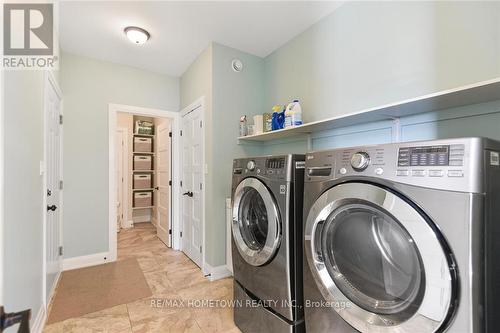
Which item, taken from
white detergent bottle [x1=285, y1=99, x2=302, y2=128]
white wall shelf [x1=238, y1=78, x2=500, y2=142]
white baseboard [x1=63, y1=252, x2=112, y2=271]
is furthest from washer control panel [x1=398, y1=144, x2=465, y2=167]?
white baseboard [x1=63, y1=252, x2=112, y2=271]

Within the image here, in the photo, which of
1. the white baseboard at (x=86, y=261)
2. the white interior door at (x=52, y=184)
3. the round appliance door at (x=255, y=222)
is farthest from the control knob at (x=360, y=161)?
the white baseboard at (x=86, y=261)

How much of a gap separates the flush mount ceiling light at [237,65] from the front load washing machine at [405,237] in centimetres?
189

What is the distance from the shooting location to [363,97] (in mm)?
1788

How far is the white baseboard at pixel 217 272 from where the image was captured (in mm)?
2486

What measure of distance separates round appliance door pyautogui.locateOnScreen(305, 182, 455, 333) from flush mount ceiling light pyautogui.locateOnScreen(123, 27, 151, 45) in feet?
7.67

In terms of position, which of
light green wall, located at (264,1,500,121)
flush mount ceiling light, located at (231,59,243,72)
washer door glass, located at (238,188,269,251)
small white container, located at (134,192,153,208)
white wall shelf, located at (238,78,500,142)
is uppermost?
flush mount ceiling light, located at (231,59,243,72)

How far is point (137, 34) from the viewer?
226 centimetres

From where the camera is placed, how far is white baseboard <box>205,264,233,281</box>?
249cm

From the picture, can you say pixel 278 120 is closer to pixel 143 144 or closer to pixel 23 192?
pixel 23 192

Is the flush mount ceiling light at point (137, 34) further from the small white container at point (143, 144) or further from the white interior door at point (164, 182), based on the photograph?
the small white container at point (143, 144)

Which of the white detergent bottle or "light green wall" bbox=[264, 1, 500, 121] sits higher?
"light green wall" bbox=[264, 1, 500, 121]

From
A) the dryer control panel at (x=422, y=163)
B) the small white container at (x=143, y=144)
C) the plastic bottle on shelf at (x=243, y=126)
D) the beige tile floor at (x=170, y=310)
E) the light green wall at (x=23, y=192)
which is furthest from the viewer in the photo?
the small white container at (x=143, y=144)

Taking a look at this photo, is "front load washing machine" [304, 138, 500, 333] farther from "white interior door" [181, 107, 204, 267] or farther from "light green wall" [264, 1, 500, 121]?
"white interior door" [181, 107, 204, 267]

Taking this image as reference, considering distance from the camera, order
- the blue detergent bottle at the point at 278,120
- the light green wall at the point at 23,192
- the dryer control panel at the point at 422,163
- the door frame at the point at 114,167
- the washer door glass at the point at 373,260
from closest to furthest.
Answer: the dryer control panel at the point at 422,163, the washer door glass at the point at 373,260, the light green wall at the point at 23,192, the blue detergent bottle at the point at 278,120, the door frame at the point at 114,167
